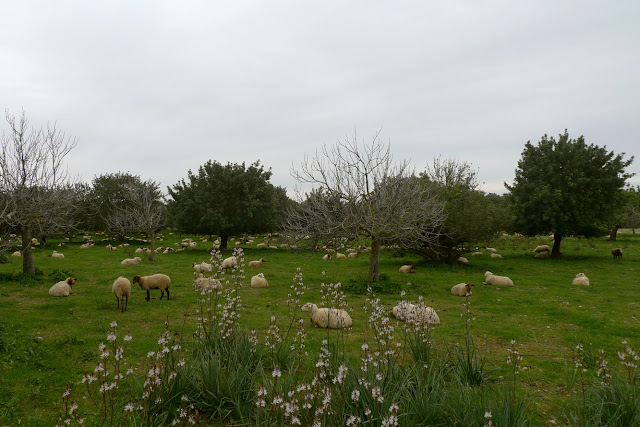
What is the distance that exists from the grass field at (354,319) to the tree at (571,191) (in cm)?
376

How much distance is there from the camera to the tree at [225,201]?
107 feet

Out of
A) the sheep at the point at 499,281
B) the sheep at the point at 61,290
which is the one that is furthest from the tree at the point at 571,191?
the sheep at the point at 61,290

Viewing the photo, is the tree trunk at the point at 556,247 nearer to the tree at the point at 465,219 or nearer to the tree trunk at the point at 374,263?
the tree at the point at 465,219

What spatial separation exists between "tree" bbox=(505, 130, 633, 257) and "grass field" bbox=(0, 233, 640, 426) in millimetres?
3763

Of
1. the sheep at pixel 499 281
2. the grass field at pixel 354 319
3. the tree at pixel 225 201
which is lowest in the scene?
the grass field at pixel 354 319

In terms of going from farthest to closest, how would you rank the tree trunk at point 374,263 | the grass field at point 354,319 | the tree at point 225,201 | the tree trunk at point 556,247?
the tree at point 225,201 < the tree trunk at point 556,247 < the tree trunk at point 374,263 < the grass field at point 354,319

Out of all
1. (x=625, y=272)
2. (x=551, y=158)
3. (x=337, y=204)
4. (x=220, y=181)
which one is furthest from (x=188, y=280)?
(x=551, y=158)

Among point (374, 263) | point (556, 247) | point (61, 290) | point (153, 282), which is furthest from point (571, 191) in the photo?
point (61, 290)

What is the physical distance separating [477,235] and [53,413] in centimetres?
2037

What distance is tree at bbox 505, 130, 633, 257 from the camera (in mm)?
24422

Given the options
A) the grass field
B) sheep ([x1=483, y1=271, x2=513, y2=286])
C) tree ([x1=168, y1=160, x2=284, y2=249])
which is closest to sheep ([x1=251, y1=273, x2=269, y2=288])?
the grass field

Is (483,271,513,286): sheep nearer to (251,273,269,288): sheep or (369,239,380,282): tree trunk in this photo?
(369,239,380,282): tree trunk

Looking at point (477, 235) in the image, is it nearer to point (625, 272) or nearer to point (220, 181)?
point (625, 272)

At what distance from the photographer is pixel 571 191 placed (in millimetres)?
25016
